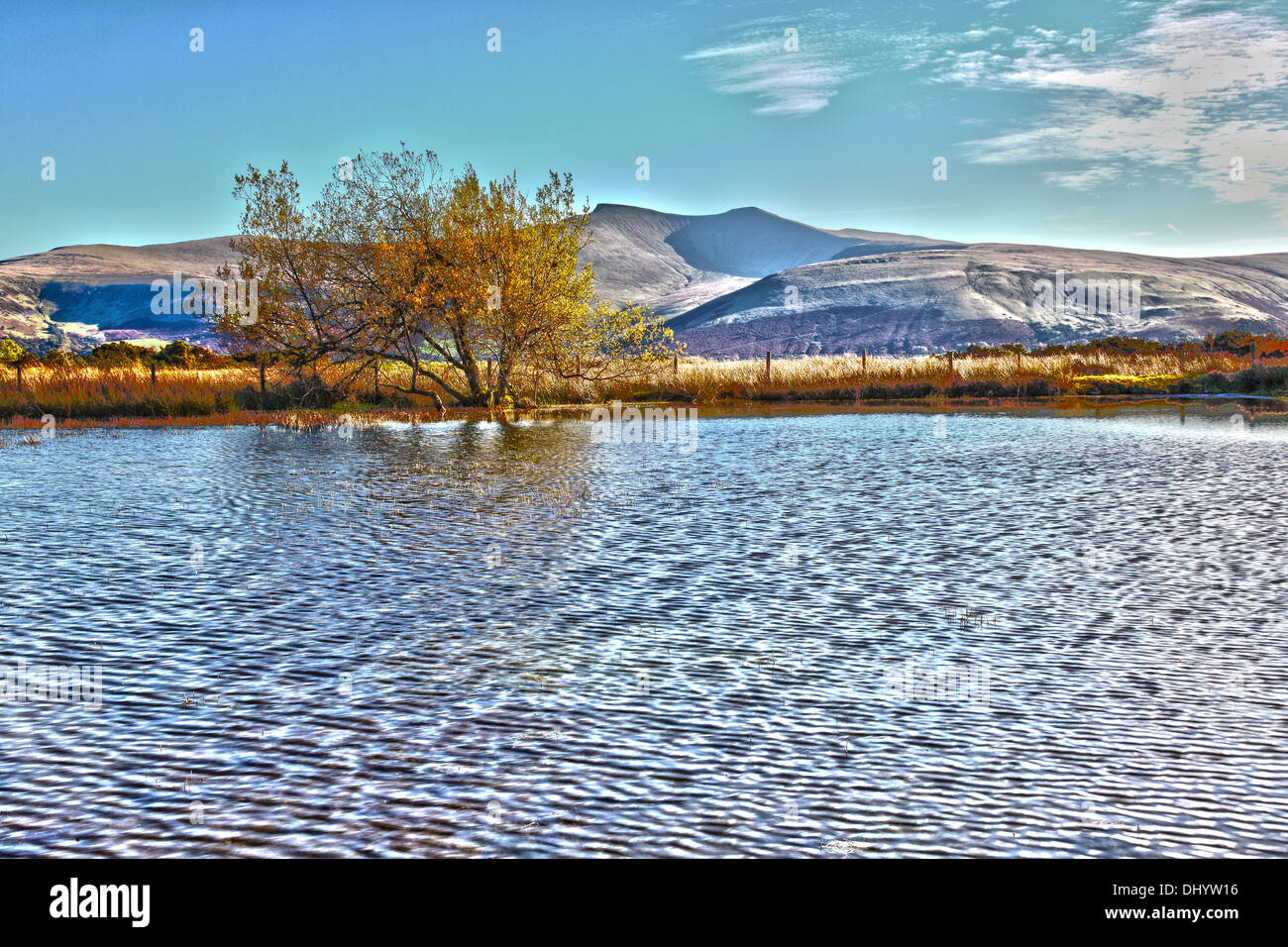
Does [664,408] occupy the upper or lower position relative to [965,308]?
lower

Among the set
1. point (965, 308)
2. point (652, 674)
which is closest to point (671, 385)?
point (652, 674)

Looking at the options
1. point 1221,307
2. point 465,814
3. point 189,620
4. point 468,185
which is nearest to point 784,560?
point 189,620

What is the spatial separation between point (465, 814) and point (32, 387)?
3672 centimetres

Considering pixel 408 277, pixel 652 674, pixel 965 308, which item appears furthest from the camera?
pixel 965 308

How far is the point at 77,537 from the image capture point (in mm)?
11859

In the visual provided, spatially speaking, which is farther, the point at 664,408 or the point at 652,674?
the point at 664,408

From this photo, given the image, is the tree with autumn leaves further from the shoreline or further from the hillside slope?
the hillside slope

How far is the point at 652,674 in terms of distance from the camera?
6.78 metres

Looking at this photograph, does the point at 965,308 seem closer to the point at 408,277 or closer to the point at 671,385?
the point at 671,385

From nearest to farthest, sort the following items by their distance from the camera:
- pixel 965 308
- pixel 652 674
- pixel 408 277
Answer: pixel 652 674, pixel 408 277, pixel 965 308

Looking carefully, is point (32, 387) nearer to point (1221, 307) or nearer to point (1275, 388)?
point (1275, 388)

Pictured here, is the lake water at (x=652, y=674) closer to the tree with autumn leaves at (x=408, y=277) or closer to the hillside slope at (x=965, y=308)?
the tree with autumn leaves at (x=408, y=277)

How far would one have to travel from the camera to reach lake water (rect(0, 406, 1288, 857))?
15.3ft
